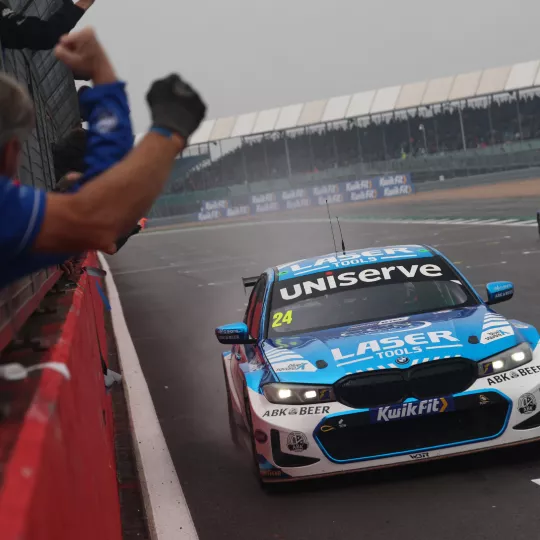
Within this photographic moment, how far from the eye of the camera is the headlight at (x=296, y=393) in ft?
19.5

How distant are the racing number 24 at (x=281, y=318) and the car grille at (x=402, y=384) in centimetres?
135

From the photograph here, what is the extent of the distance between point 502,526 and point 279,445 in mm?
1395

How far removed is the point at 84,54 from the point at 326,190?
238ft

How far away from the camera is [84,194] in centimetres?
212

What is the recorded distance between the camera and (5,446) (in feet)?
8.44

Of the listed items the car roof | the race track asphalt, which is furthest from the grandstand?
the car roof

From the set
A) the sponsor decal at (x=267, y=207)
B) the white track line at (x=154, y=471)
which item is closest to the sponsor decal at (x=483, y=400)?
the white track line at (x=154, y=471)

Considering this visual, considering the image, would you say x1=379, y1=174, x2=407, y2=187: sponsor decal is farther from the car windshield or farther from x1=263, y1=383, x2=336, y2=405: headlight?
x1=263, y1=383, x2=336, y2=405: headlight

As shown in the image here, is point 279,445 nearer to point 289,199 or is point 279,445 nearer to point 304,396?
point 304,396

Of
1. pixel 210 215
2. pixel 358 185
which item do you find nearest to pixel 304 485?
pixel 358 185

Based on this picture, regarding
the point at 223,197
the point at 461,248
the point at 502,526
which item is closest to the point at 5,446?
the point at 502,526

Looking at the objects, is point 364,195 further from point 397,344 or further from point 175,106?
point 175,106

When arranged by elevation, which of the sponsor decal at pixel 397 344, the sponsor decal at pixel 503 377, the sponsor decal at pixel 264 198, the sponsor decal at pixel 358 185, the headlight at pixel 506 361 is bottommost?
the sponsor decal at pixel 264 198

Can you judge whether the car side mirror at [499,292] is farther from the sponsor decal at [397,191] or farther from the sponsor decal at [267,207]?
the sponsor decal at [267,207]
